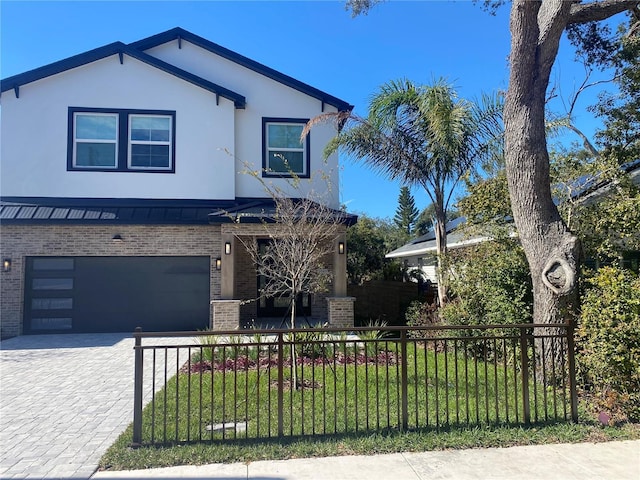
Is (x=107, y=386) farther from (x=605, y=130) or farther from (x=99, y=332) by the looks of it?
(x=605, y=130)

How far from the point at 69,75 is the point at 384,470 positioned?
1321cm

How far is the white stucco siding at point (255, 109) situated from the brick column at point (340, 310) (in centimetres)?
293

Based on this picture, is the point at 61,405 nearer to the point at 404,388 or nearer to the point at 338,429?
the point at 338,429

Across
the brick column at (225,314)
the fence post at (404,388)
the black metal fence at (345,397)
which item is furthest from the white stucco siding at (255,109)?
the fence post at (404,388)

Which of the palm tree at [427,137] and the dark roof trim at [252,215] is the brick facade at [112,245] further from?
the palm tree at [427,137]

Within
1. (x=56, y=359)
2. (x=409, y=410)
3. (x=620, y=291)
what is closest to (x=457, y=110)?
(x=620, y=291)

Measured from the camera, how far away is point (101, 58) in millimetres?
11945

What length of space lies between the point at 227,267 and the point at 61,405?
18.7ft

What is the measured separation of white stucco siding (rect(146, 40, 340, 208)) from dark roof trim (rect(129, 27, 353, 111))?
0.42ft

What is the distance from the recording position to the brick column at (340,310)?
11.0 m

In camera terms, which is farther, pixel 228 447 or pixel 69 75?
pixel 69 75

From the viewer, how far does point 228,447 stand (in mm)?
3998

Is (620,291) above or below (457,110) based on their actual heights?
below

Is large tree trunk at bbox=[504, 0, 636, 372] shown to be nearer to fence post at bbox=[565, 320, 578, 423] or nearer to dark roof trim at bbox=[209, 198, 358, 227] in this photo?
fence post at bbox=[565, 320, 578, 423]
